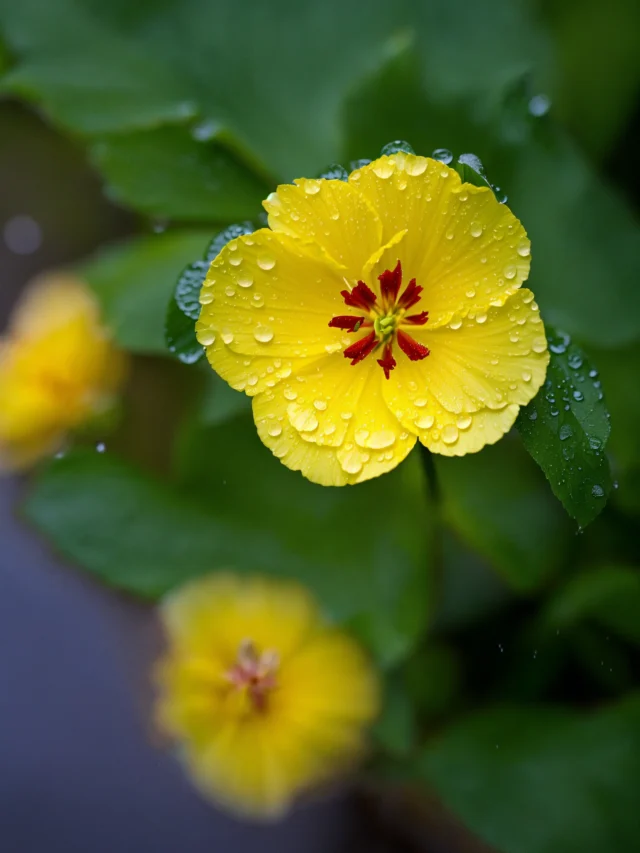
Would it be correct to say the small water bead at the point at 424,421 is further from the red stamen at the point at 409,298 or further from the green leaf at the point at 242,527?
the green leaf at the point at 242,527

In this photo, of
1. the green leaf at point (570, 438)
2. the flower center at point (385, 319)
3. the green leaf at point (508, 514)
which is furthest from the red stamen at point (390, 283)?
the green leaf at point (508, 514)

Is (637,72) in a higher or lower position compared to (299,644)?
higher

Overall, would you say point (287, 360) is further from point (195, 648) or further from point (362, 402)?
point (195, 648)

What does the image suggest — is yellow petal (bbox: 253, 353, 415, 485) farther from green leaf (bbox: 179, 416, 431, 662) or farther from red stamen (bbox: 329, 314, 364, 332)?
green leaf (bbox: 179, 416, 431, 662)

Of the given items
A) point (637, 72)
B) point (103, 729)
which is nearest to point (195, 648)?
point (103, 729)

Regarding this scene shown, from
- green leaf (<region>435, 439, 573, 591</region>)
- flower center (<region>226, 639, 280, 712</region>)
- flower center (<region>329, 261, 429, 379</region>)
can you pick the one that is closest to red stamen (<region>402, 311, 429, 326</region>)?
flower center (<region>329, 261, 429, 379</region>)

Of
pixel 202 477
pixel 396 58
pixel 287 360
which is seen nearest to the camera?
pixel 287 360

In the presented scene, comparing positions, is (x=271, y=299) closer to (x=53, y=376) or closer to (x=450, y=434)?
(x=450, y=434)
